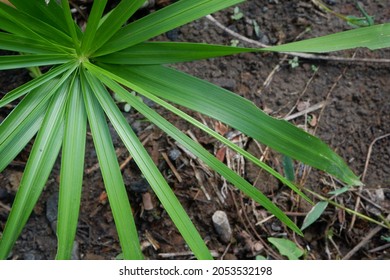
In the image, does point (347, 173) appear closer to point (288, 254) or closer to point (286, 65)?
point (288, 254)

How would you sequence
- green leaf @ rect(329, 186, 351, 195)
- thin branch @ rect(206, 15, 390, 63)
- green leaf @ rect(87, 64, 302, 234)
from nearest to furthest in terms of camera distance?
1. green leaf @ rect(87, 64, 302, 234)
2. green leaf @ rect(329, 186, 351, 195)
3. thin branch @ rect(206, 15, 390, 63)

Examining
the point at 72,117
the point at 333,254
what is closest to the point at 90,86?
the point at 72,117

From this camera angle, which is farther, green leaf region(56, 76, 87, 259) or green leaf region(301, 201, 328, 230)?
green leaf region(301, 201, 328, 230)

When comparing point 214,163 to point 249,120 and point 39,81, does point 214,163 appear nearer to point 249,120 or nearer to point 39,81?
point 249,120

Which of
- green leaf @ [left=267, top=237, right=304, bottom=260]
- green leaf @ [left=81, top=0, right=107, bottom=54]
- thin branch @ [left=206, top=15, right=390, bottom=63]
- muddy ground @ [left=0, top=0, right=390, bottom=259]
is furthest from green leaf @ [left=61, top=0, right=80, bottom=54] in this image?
green leaf @ [left=267, top=237, right=304, bottom=260]

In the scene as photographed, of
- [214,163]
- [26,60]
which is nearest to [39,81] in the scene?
[26,60]

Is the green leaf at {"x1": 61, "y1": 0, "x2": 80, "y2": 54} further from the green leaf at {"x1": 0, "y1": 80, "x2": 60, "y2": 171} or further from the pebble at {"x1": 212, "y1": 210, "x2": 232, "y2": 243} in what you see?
the pebble at {"x1": 212, "y1": 210, "x2": 232, "y2": 243}
